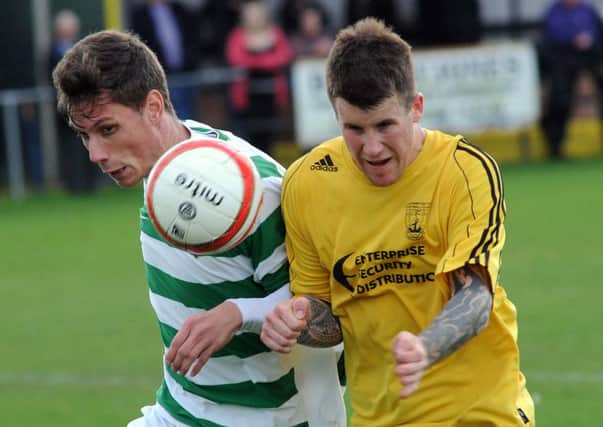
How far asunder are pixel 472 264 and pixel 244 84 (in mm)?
14505

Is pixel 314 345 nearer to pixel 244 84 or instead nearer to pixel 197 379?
pixel 197 379

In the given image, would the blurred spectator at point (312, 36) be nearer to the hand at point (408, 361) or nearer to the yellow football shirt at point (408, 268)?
the yellow football shirt at point (408, 268)

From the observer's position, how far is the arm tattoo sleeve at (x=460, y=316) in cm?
442

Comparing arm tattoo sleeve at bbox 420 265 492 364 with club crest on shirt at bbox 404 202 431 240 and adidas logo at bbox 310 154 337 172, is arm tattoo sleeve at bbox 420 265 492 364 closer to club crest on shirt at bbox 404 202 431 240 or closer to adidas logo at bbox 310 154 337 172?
club crest on shirt at bbox 404 202 431 240

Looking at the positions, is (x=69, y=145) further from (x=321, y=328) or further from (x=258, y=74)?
(x=321, y=328)

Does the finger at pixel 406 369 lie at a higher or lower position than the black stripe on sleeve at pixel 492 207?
lower

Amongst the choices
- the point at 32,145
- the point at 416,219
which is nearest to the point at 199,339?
the point at 416,219

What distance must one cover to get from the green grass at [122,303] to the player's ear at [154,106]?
147 inches

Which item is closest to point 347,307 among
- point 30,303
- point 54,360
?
point 54,360

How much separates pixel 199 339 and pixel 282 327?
31 centimetres

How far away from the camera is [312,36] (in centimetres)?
1919

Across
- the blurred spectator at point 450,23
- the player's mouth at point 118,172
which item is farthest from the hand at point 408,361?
the blurred spectator at point 450,23

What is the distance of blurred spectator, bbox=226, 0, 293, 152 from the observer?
61.3 feet

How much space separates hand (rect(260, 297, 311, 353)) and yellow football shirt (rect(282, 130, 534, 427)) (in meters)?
0.30
